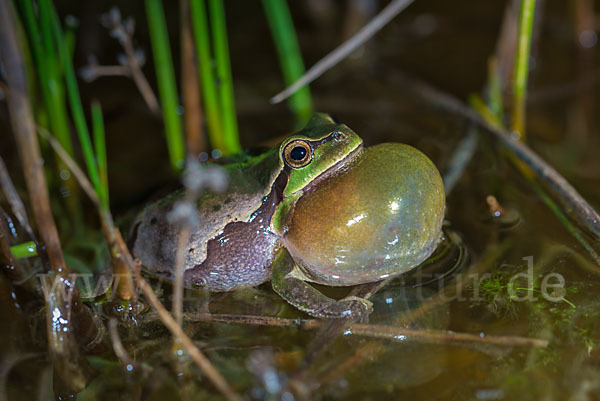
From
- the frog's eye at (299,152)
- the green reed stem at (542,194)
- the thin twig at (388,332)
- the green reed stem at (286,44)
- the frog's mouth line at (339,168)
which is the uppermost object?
the green reed stem at (286,44)

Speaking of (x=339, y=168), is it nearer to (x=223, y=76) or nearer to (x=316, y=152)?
(x=316, y=152)

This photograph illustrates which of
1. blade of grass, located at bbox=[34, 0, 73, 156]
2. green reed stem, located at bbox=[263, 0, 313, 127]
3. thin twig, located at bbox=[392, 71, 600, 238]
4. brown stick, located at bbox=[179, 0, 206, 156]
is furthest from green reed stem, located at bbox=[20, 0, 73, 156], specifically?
thin twig, located at bbox=[392, 71, 600, 238]

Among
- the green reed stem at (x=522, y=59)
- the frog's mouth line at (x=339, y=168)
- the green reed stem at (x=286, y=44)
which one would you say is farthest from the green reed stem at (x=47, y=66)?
the green reed stem at (x=522, y=59)

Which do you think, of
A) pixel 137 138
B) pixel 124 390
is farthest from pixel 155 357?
pixel 137 138

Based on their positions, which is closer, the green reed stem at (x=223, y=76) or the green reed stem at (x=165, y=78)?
the green reed stem at (x=223, y=76)

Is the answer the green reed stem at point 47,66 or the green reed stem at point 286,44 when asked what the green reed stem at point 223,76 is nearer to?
the green reed stem at point 286,44

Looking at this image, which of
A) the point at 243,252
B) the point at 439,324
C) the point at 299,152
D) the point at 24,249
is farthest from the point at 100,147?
the point at 439,324
